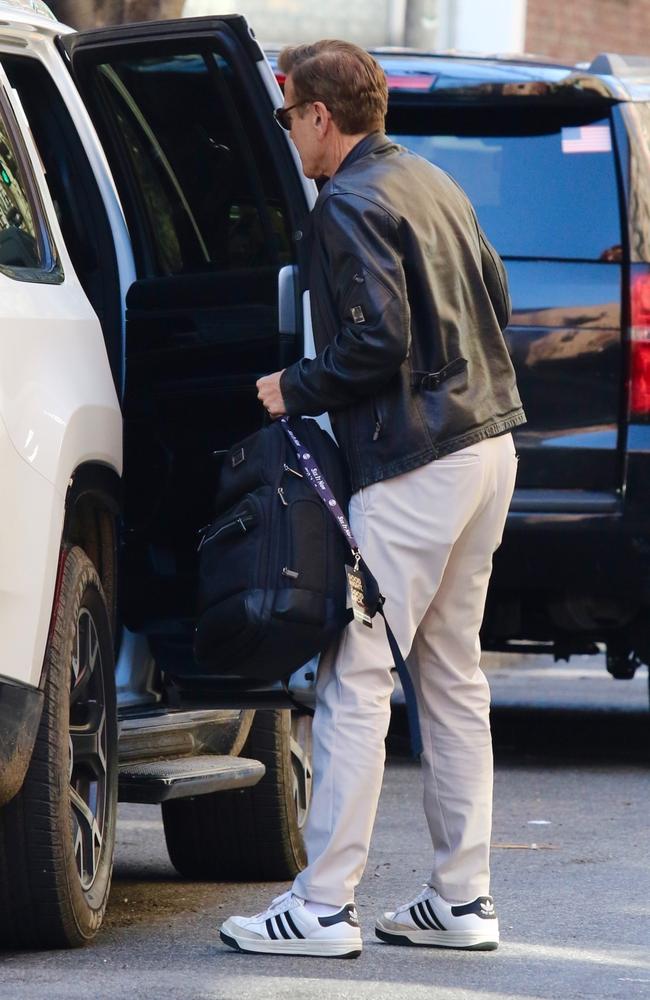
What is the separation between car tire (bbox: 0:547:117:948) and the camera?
4.22 metres

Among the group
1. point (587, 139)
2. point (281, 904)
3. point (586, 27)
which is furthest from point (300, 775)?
point (586, 27)

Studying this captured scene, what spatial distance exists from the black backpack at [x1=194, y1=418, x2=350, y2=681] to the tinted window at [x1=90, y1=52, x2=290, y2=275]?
0.84 metres

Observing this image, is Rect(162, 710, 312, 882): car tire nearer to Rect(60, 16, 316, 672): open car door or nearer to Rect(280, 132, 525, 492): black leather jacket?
Rect(60, 16, 316, 672): open car door

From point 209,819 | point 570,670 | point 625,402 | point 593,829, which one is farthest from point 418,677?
point 570,670

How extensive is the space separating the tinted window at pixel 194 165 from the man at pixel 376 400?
528mm

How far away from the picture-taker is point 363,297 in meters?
4.22

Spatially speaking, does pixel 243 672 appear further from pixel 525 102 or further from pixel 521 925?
pixel 525 102

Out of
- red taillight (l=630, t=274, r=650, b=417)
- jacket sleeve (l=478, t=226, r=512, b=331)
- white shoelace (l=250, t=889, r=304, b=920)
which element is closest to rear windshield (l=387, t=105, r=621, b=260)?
red taillight (l=630, t=274, r=650, b=417)

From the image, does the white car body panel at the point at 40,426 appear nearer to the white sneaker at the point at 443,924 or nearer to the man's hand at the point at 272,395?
the man's hand at the point at 272,395

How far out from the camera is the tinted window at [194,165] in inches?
196

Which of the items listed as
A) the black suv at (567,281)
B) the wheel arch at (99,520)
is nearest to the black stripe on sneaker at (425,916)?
the wheel arch at (99,520)

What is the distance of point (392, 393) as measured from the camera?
432 cm

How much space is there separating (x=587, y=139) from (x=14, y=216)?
2928 mm

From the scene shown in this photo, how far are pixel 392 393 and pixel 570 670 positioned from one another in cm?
752
